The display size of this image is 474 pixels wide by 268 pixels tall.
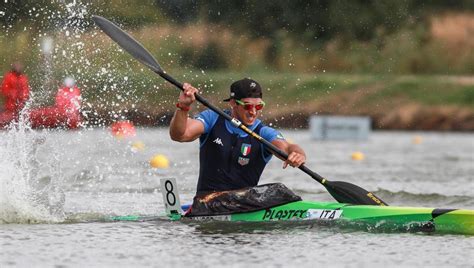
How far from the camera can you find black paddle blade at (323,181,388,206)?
11.1 meters

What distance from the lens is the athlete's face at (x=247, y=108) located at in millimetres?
10945

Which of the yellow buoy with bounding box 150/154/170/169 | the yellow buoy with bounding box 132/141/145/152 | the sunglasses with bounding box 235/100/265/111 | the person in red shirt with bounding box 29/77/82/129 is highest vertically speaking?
the person in red shirt with bounding box 29/77/82/129

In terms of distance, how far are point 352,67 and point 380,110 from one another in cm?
544

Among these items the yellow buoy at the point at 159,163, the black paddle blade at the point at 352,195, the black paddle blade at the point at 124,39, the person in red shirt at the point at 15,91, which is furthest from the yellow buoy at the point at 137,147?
the black paddle blade at the point at 352,195

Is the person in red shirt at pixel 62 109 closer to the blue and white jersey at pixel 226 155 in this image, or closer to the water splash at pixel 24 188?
the water splash at pixel 24 188

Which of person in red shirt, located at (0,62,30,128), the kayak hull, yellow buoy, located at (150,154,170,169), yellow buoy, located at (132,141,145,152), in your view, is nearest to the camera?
the kayak hull

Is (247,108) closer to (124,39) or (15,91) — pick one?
(124,39)

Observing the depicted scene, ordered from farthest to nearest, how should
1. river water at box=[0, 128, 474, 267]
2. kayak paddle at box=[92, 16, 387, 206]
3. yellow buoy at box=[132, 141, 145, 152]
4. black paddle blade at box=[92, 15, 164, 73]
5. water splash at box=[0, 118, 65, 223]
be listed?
yellow buoy at box=[132, 141, 145, 152]
black paddle blade at box=[92, 15, 164, 73]
water splash at box=[0, 118, 65, 223]
kayak paddle at box=[92, 16, 387, 206]
river water at box=[0, 128, 474, 267]

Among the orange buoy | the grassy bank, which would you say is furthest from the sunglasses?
the grassy bank

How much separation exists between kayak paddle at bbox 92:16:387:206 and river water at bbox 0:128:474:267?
2.57 feet

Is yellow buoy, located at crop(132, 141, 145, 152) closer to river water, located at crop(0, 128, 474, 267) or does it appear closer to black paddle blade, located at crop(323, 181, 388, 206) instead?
river water, located at crop(0, 128, 474, 267)

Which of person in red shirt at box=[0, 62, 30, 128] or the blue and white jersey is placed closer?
the blue and white jersey

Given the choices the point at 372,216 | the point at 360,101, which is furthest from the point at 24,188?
the point at 360,101

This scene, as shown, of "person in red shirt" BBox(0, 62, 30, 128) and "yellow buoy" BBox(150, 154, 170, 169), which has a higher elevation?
"person in red shirt" BBox(0, 62, 30, 128)
